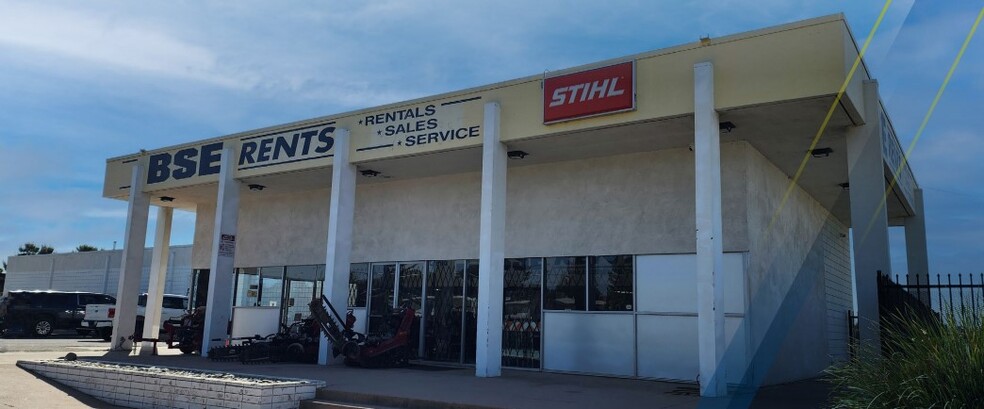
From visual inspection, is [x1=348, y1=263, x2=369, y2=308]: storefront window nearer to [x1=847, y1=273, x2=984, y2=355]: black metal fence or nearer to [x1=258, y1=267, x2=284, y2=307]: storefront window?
[x1=258, y1=267, x2=284, y2=307]: storefront window

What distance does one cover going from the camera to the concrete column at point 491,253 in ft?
42.3

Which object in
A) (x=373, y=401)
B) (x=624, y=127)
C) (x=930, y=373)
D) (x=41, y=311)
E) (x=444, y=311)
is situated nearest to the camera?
(x=930, y=373)

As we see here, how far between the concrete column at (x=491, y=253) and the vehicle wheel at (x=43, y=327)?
75.5ft

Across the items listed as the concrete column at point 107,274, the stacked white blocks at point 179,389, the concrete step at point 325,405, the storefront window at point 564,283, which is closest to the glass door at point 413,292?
the storefront window at point 564,283

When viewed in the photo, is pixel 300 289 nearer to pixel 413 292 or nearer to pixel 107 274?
pixel 413 292

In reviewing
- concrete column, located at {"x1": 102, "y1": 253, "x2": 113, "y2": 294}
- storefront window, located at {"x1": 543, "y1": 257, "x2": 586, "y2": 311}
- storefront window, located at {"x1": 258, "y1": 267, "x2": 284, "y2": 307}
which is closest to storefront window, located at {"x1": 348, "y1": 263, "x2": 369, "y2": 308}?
storefront window, located at {"x1": 258, "y1": 267, "x2": 284, "y2": 307}

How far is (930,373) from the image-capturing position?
634 centimetres

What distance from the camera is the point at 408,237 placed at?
17.3m

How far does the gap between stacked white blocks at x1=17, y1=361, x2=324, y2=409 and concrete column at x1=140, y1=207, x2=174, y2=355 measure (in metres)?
7.83

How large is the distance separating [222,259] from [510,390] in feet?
30.9

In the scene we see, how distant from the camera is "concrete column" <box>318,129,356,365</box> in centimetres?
1526

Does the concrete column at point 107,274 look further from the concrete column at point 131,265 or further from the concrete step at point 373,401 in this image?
the concrete step at point 373,401

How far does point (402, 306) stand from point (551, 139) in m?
5.94

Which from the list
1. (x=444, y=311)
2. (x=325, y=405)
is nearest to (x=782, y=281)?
(x=444, y=311)
